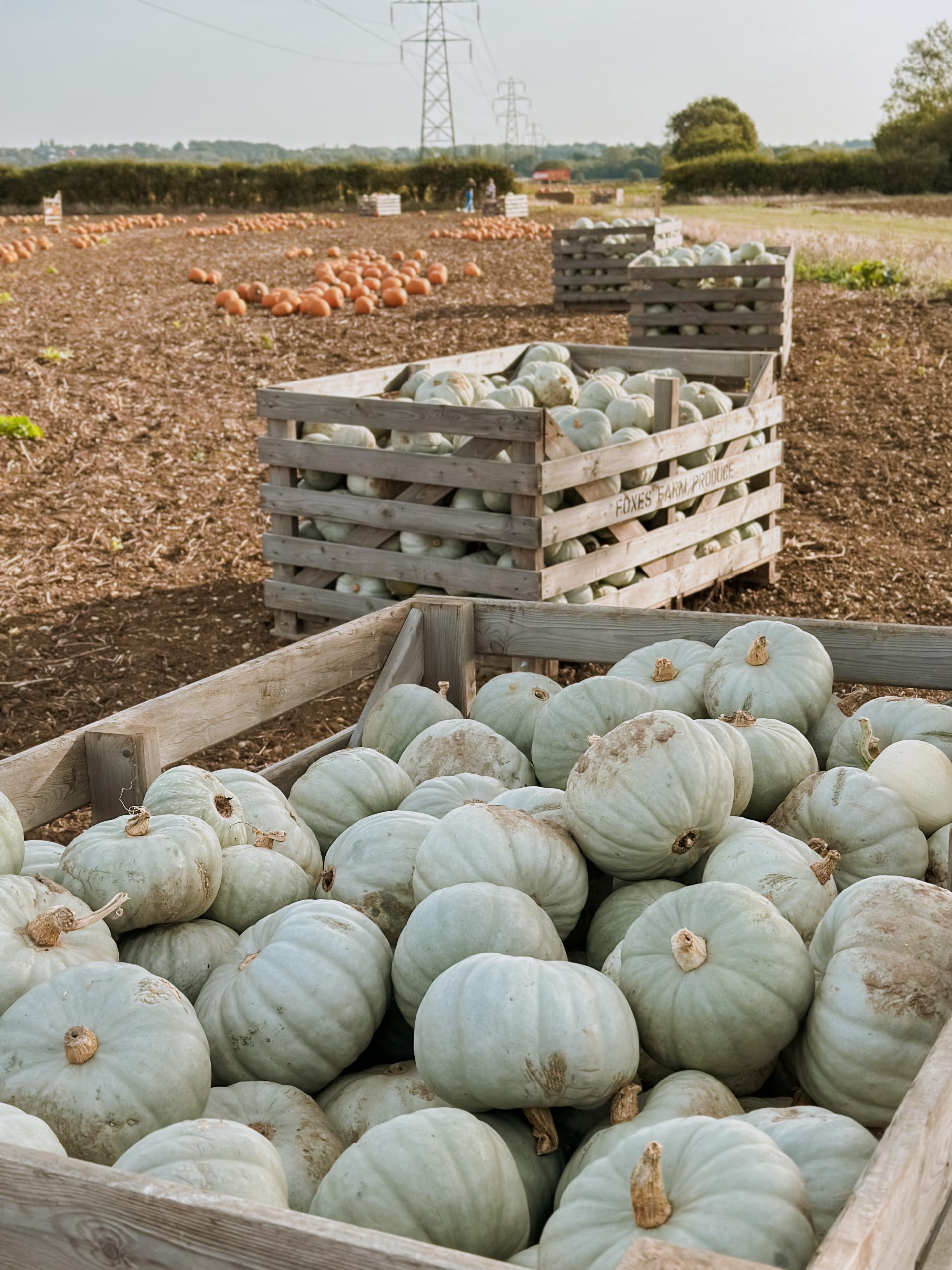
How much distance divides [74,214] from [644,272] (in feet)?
135

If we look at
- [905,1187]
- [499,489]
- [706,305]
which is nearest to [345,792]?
[905,1187]

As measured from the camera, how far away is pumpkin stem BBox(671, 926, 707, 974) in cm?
187

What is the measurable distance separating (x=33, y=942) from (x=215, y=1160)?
0.68m

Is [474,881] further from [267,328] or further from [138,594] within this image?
[267,328]

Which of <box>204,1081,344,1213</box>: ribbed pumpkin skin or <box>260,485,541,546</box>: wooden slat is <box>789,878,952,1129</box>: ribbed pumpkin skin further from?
<box>260,485,541,546</box>: wooden slat

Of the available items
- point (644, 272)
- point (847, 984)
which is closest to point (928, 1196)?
point (847, 984)

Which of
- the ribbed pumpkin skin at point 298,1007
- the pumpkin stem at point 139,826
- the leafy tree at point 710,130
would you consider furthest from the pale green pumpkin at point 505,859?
the leafy tree at point 710,130

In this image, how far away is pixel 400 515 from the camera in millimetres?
5598

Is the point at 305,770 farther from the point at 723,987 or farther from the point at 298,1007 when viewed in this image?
the point at 723,987

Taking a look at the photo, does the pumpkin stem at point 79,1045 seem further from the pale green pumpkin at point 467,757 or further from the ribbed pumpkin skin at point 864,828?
the ribbed pumpkin skin at point 864,828

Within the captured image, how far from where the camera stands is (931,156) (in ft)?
183

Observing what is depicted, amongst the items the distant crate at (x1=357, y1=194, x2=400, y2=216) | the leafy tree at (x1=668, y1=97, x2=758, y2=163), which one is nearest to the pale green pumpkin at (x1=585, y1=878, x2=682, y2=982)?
the distant crate at (x1=357, y1=194, x2=400, y2=216)

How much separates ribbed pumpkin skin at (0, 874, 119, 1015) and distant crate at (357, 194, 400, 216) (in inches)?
1698

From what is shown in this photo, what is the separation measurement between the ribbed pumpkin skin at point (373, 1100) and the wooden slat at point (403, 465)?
340 cm
